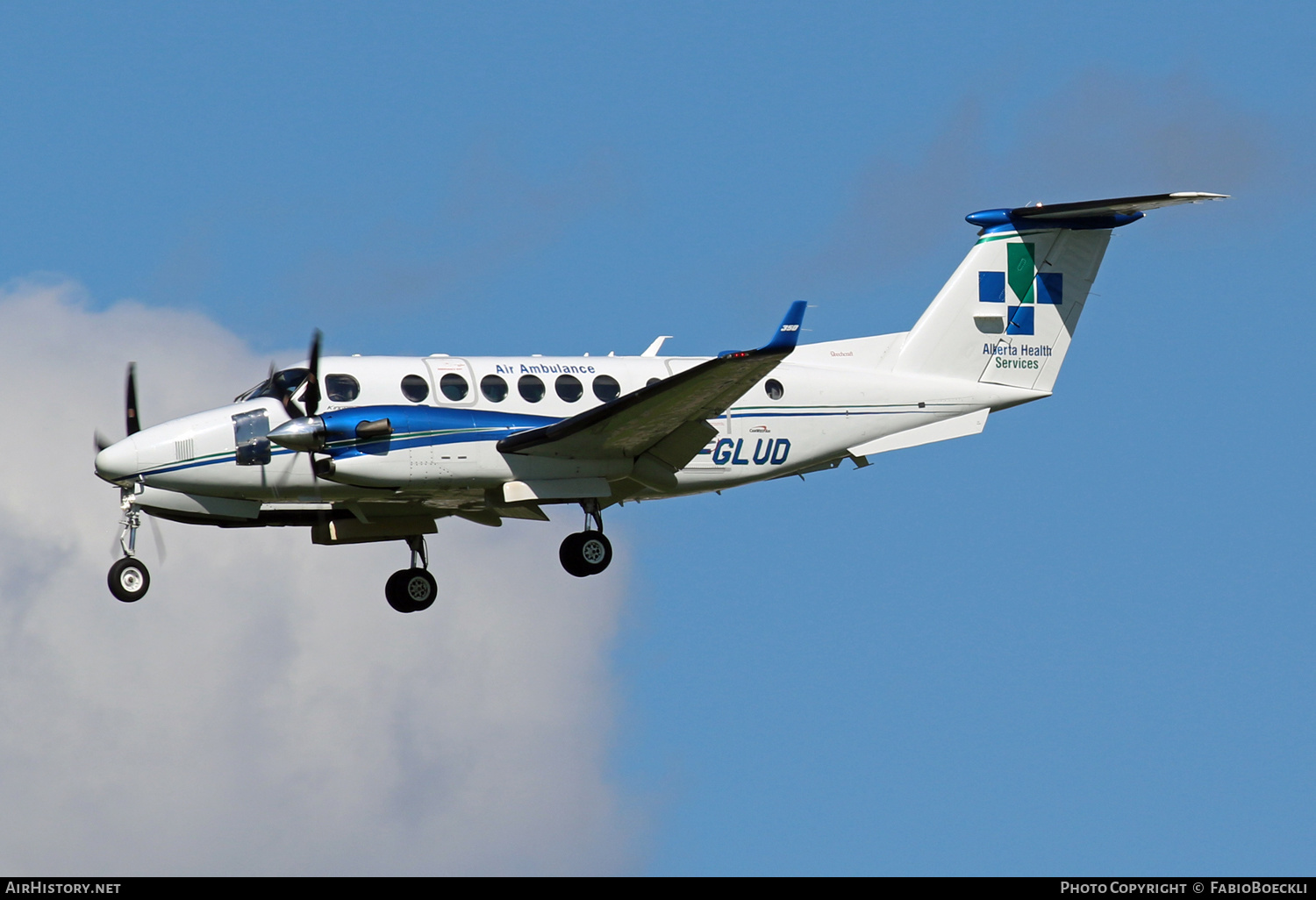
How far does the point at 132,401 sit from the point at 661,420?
24.0 ft

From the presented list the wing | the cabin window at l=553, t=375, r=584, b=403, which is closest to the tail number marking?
the wing

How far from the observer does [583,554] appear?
24.7 metres

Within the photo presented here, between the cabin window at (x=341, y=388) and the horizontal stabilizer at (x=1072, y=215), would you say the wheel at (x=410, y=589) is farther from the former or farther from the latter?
the horizontal stabilizer at (x=1072, y=215)

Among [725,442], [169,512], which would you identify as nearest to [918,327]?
[725,442]

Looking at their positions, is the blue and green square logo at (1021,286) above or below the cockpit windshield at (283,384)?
above

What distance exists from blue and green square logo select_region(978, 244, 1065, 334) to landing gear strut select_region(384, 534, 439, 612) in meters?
9.13

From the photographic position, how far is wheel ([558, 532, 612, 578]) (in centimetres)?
2472

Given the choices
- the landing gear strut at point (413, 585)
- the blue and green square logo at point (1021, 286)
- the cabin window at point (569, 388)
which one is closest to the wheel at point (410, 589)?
the landing gear strut at point (413, 585)

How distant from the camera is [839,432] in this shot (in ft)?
87.0

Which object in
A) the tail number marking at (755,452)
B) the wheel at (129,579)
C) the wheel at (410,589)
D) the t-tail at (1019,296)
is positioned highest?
the t-tail at (1019,296)

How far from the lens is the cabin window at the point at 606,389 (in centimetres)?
2530

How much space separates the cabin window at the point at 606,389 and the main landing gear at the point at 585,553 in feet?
4.83

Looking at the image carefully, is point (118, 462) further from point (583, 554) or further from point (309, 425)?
point (583, 554)

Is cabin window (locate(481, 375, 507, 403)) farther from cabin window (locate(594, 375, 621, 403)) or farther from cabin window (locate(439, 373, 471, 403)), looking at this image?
cabin window (locate(594, 375, 621, 403))
